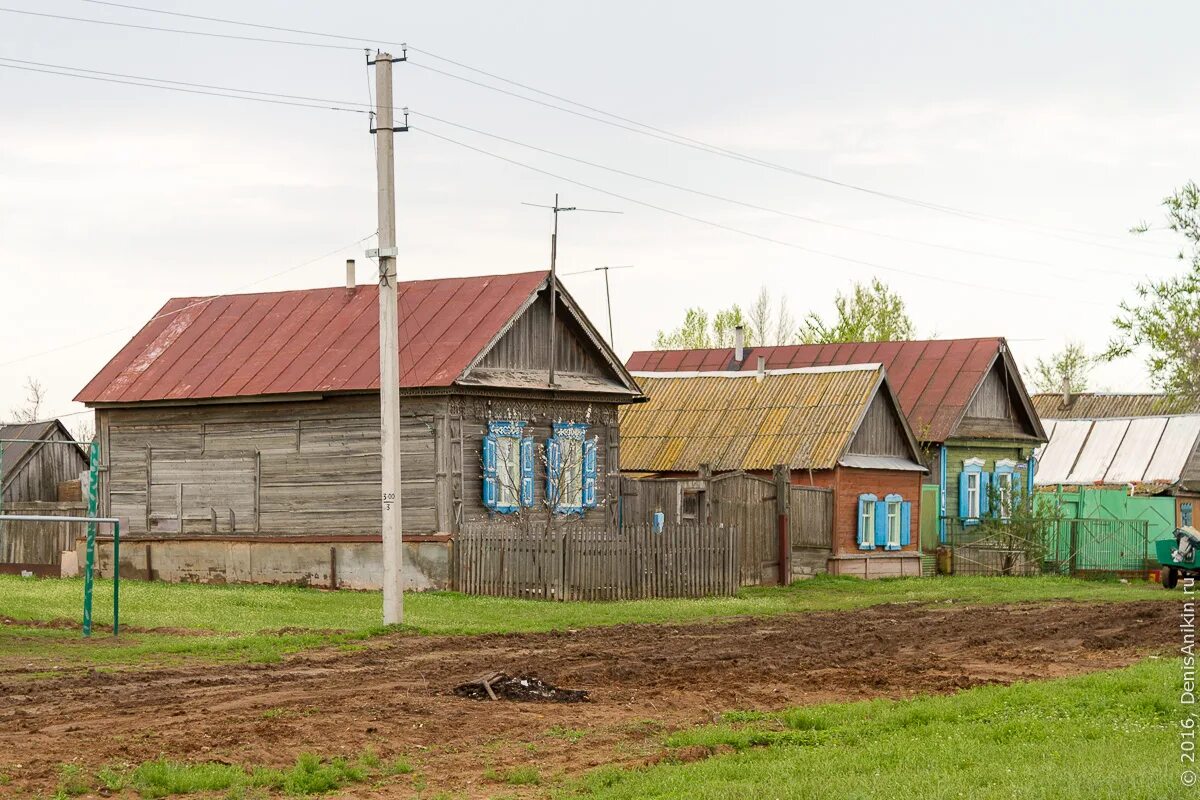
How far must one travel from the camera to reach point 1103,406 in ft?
222

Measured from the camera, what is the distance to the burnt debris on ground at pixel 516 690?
13.9m

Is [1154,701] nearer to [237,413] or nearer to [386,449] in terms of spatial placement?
[386,449]

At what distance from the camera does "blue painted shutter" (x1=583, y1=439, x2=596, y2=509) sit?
1252 inches

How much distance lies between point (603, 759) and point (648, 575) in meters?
17.0

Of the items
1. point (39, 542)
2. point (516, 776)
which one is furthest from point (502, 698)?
point (39, 542)

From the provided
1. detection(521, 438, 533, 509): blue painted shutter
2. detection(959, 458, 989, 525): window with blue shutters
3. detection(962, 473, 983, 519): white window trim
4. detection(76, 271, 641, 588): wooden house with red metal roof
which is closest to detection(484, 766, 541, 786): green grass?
detection(76, 271, 641, 588): wooden house with red metal roof

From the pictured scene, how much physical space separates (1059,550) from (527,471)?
55.1 ft

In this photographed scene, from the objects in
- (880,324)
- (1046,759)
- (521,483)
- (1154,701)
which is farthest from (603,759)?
(880,324)

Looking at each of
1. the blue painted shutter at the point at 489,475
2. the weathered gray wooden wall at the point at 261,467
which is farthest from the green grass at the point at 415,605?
the blue painted shutter at the point at 489,475

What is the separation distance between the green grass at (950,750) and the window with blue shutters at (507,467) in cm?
1647

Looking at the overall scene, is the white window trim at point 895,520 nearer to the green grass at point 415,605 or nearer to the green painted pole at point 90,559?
the green grass at point 415,605

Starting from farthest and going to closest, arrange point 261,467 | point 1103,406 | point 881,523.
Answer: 1. point 1103,406
2. point 881,523
3. point 261,467

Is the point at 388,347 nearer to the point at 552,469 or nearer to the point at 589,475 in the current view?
the point at 552,469

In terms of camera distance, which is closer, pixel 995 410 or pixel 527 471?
pixel 527 471
